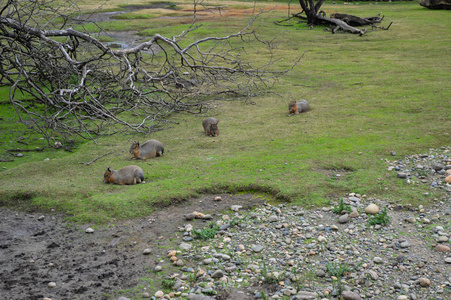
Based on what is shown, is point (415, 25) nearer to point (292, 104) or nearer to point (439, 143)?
point (292, 104)

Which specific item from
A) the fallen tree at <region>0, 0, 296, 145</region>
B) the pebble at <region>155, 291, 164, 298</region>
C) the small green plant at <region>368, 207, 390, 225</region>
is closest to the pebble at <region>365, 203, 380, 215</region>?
the small green plant at <region>368, 207, 390, 225</region>

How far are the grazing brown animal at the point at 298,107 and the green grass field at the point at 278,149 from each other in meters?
0.17

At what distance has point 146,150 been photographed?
701 cm

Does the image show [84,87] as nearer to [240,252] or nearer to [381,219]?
[240,252]

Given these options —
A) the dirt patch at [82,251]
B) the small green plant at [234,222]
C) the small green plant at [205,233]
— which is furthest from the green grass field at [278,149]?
the small green plant at [205,233]

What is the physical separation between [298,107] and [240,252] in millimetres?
5072

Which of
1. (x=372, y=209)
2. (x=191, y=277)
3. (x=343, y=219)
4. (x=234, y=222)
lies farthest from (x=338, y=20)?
(x=191, y=277)

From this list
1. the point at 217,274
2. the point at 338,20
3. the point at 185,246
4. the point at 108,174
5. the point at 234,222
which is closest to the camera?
the point at 217,274

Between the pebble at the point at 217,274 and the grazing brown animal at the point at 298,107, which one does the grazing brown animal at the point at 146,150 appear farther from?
the pebble at the point at 217,274

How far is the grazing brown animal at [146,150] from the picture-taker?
6957mm

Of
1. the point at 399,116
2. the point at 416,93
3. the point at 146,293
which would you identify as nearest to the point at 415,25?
the point at 416,93

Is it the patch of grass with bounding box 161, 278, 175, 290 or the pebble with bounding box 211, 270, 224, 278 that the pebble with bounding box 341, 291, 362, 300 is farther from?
the patch of grass with bounding box 161, 278, 175, 290

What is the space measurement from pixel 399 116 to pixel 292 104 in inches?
79.0

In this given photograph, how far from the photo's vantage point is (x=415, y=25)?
20.2 metres
